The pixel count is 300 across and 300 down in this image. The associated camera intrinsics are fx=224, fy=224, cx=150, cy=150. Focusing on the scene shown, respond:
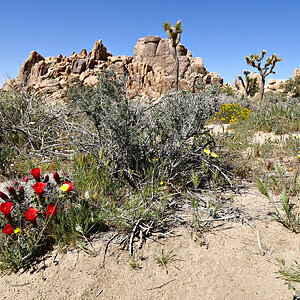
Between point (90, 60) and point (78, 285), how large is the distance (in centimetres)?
5435

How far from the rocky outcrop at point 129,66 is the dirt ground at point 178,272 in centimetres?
4131

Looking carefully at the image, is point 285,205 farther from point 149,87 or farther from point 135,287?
point 149,87

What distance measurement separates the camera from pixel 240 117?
7613mm

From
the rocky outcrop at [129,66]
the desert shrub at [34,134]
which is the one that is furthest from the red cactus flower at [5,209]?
the rocky outcrop at [129,66]

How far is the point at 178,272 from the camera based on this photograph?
1633 mm

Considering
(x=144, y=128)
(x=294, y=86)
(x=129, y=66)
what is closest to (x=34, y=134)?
(x=144, y=128)

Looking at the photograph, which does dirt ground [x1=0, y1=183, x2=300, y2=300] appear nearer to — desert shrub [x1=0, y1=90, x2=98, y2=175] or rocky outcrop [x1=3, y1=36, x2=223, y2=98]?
desert shrub [x1=0, y1=90, x2=98, y2=175]

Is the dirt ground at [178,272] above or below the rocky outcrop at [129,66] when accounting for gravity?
below

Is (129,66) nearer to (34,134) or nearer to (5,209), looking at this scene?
(34,134)

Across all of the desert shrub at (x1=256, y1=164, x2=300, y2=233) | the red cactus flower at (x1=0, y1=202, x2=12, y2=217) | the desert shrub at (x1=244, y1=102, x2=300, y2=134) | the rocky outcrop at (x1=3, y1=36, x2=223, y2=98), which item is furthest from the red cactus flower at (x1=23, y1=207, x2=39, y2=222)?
the rocky outcrop at (x1=3, y1=36, x2=223, y2=98)

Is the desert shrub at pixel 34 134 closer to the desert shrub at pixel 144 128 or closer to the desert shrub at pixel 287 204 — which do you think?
the desert shrub at pixel 144 128

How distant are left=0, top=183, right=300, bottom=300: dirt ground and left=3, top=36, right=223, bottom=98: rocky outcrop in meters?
41.3

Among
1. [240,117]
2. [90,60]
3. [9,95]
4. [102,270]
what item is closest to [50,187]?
[102,270]

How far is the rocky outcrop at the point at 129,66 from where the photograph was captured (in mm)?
45000
